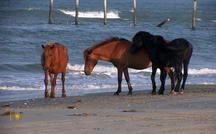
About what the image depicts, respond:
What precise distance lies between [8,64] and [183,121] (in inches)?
569

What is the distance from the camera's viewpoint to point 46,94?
1474 centimetres

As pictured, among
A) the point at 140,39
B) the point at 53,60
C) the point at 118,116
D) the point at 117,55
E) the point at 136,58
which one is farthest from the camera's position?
the point at 136,58

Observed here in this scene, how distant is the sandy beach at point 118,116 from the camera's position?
836 cm

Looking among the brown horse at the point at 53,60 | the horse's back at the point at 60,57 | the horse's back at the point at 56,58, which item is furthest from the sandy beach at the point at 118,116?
the horse's back at the point at 60,57

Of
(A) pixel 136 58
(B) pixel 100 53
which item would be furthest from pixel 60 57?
(A) pixel 136 58

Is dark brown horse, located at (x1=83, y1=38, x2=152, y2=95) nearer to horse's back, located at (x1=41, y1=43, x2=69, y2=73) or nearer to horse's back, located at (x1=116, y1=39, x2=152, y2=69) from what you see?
horse's back, located at (x1=116, y1=39, x2=152, y2=69)

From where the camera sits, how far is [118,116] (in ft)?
32.1

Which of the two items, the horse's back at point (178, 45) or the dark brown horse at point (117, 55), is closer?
the horse's back at point (178, 45)

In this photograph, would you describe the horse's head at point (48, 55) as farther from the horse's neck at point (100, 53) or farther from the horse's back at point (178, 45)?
the horse's back at point (178, 45)

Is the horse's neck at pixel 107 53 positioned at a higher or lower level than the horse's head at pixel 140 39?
lower

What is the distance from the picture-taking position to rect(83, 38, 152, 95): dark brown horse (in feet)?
49.4

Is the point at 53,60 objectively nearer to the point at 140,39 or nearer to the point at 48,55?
the point at 48,55

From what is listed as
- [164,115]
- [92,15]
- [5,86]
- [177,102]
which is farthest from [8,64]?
[92,15]

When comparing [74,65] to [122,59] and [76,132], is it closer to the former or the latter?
[122,59]
